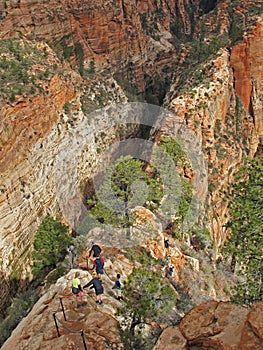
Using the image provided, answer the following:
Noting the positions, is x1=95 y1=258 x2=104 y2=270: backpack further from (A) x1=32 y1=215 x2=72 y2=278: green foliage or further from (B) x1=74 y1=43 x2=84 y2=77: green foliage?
(B) x1=74 y1=43 x2=84 y2=77: green foliage

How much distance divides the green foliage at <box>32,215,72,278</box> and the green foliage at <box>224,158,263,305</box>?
1345cm

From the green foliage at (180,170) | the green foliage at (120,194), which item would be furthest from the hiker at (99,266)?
the green foliage at (180,170)

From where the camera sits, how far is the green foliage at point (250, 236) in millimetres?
14727

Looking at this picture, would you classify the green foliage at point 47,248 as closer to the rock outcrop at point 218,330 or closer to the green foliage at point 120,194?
the green foliage at point 120,194

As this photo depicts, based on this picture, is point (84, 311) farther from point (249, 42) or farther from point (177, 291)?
point (249, 42)

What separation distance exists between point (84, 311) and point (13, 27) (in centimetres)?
3661

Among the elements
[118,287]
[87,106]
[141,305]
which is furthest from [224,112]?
[141,305]

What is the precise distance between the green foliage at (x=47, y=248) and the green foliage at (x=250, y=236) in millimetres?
13450

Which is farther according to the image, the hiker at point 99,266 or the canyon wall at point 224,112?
the canyon wall at point 224,112

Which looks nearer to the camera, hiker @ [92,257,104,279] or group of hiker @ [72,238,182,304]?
group of hiker @ [72,238,182,304]

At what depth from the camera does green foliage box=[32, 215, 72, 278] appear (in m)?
25.4

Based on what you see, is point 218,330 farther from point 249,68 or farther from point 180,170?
point 249,68

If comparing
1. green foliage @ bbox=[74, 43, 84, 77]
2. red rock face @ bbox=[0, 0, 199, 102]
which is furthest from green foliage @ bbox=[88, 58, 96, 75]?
green foliage @ bbox=[74, 43, 84, 77]

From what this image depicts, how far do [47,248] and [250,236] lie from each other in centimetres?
1494
